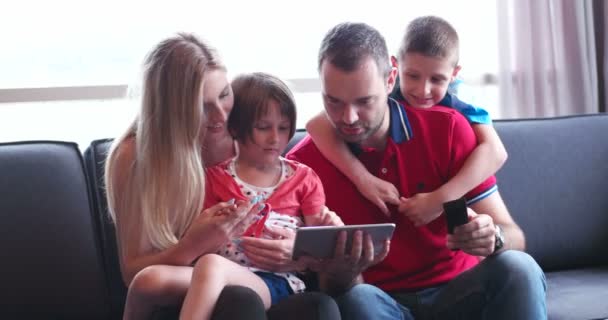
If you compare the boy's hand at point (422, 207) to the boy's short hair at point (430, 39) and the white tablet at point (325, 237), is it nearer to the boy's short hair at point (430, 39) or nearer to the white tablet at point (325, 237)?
the white tablet at point (325, 237)

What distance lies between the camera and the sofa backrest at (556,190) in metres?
2.58

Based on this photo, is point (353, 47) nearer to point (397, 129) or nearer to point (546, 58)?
point (397, 129)

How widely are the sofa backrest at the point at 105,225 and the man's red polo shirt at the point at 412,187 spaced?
0.64 metres

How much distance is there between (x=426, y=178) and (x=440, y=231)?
0.47 feet

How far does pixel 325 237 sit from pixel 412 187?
1.54ft

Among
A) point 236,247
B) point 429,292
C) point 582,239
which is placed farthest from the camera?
point 582,239

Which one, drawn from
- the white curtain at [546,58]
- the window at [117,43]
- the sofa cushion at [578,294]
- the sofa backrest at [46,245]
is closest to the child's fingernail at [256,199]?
the sofa backrest at [46,245]

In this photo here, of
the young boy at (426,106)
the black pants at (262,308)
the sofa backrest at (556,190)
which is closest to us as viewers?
the black pants at (262,308)

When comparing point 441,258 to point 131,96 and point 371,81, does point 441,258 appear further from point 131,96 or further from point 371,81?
point 131,96

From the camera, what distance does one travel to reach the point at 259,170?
200cm

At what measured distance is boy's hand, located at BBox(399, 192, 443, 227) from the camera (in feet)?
6.59

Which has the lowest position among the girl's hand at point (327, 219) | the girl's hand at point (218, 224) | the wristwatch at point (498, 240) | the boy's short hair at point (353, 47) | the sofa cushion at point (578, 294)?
the sofa cushion at point (578, 294)

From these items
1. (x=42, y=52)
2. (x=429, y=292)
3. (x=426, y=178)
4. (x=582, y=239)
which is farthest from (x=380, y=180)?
(x=42, y=52)

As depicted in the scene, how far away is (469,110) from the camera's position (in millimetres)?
2275
